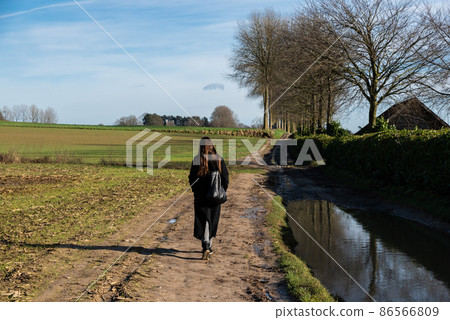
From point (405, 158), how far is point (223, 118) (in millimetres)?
112872

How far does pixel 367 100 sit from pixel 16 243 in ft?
79.7

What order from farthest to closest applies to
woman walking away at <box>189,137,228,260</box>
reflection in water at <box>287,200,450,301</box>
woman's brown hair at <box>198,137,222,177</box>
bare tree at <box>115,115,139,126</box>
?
1. bare tree at <box>115,115,139,126</box>
2. woman walking away at <box>189,137,228,260</box>
3. woman's brown hair at <box>198,137,222,177</box>
4. reflection in water at <box>287,200,450,301</box>

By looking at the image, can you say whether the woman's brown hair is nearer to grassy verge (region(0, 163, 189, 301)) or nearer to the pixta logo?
grassy verge (region(0, 163, 189, 301))

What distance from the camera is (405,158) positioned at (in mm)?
14484

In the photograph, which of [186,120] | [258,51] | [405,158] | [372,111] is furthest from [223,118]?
[405,158]

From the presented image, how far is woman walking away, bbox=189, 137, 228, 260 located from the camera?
7.66 meters

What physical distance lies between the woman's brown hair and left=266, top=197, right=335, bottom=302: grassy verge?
202cm

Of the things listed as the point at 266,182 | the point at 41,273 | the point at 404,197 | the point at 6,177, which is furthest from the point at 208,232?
the point at 6,177

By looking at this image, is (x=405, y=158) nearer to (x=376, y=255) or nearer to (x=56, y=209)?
(x=376, y=255)

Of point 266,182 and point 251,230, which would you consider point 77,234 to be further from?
point 266,182

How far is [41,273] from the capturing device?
6387 mm

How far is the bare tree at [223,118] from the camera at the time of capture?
123 meters

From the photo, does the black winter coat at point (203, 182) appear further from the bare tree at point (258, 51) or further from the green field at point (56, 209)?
the bare tree at point (258, 51)

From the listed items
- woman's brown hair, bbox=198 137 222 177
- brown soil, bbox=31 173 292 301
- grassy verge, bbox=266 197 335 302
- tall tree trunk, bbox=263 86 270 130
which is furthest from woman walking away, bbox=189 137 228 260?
tall tree trunk, bbox=263 86 270 130
